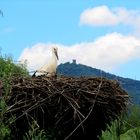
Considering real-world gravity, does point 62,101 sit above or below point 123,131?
above

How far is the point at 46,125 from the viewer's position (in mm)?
7797

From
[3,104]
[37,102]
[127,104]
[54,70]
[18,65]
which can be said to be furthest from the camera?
[18,65]

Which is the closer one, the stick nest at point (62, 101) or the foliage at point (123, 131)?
the foliage at point (123, 131)

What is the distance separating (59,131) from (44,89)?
789 mm

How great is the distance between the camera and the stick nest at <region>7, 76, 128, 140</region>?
23.9 feet

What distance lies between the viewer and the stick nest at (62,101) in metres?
7.28

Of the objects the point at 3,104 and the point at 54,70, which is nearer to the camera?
the point at 3,104

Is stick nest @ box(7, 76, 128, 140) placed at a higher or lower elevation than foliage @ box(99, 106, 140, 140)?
higher

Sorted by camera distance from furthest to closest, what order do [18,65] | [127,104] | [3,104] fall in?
[18,65], [127,104], [3,104]

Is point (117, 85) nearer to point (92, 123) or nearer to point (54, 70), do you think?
point (92, 123)

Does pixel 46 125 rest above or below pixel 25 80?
below

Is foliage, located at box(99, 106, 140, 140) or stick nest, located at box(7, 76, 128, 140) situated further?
stick nest, located at box(7, 76, 128, 140)

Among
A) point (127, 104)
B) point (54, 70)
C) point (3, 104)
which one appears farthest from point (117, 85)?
point (3, 104)

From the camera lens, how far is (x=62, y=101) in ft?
24.1
